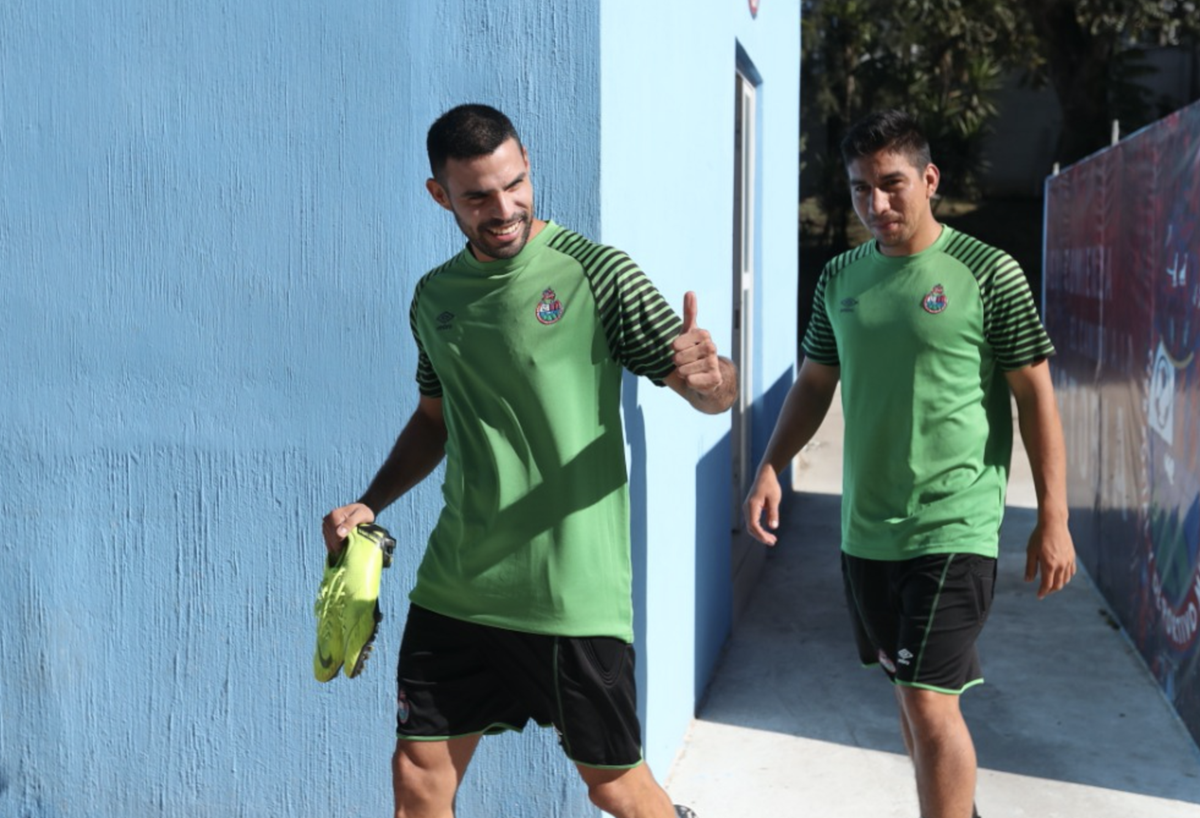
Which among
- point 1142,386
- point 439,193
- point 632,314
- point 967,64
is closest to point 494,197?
point 439,193

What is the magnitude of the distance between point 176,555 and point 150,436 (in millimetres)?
340

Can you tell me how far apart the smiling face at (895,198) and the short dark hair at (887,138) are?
13mm

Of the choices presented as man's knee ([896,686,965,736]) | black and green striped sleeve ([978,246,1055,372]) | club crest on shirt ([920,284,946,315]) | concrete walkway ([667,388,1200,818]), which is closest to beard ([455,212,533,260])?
club crest on shirt ([920,284,946,315])

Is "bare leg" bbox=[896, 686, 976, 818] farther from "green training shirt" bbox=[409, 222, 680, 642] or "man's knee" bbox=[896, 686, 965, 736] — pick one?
"green training shirt" bbox=[409, 222, 680, 642]

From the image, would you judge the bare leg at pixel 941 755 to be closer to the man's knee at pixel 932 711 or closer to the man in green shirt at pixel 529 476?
the man's knee at pixel 932 711

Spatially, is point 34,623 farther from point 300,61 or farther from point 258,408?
point 300,61

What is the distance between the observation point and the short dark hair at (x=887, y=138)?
137 inches

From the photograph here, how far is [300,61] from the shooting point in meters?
3.81

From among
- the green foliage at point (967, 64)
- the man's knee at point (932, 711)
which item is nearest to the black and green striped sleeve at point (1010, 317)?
the man's knee at point (932, 711)

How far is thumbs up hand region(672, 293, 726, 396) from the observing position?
2.78 meters

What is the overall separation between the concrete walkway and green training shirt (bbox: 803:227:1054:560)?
1097mm

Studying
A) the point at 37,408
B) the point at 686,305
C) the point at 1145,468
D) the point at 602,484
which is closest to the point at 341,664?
the point at 602,484

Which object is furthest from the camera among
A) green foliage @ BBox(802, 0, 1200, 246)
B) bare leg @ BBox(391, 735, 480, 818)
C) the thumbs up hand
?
green foliage @ BBox(802, 0, 1200, 246)

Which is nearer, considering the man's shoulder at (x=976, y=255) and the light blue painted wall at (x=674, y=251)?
the man's shoulder at (x=976, y=255)
